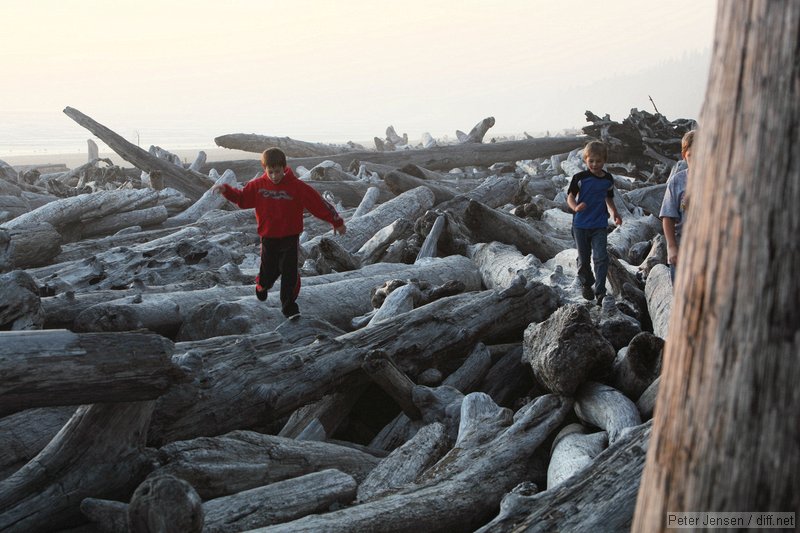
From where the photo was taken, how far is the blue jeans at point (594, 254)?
682cm

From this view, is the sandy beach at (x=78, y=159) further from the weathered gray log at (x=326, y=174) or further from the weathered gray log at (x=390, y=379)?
the weathered gray log at (x=390, y=379)

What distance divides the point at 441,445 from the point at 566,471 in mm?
836

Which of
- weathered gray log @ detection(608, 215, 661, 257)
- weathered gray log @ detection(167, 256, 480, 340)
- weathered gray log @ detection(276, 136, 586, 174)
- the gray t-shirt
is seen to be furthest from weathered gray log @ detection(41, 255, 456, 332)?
weathered gray log @ detection(276, 136, 586, 174)

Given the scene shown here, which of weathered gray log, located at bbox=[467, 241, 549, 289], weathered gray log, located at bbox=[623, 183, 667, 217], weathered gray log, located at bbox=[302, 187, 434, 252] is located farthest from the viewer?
weathered gray log, located at bbox=[623, 183, 667, 217]

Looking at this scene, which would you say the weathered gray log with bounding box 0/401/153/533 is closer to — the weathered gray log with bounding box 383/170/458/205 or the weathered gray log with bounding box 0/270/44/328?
the weathered gray log with bounding box 0/270/44/328

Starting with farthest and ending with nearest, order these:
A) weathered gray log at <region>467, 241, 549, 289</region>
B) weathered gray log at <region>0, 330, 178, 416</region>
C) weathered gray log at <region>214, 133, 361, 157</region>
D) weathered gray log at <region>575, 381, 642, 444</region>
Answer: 1. weathered gray log at <region>214, 133, 361, 157</region>
2. weathered gray log at <region>467, 241, 549, 289</region>
3. weathered gray log at <region>575, 381, 642, 444</region>
4. weathered gray log at <region>0, 330, 178, 416</region>

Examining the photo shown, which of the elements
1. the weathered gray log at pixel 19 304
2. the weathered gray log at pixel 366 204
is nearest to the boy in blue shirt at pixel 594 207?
the weathered gray log at pixel 19 304

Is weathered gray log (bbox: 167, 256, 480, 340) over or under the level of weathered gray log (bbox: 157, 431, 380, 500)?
over

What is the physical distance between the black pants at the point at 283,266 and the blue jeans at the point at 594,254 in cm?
241

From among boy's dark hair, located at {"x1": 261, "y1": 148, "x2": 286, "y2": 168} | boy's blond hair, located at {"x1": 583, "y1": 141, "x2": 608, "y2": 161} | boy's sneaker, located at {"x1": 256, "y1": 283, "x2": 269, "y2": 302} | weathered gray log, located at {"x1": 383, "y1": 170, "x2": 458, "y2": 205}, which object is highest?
boy's blond hair, located at {"x1": 583, "y1": 141, "x2": 608, "y2": 161}

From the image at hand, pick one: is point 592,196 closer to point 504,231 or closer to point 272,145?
point 504,231

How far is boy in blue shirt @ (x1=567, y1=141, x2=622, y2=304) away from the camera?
673 cm

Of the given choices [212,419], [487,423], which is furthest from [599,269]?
[212,419]

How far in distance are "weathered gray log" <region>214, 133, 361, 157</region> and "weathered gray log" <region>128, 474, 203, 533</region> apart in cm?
1895
